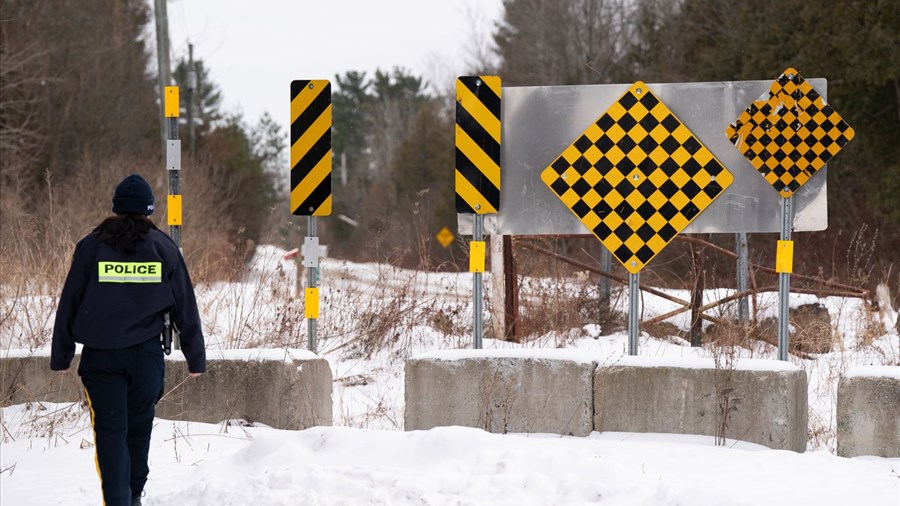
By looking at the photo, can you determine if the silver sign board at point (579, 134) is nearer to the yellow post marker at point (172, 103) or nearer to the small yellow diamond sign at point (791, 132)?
the small yellow diamond sign at point (791, 132)

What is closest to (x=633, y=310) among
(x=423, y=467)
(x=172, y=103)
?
(x=423, y=467)

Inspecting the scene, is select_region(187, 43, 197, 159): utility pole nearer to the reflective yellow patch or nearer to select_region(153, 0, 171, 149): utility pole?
select_region(153, 0, 171, 149): utility pole

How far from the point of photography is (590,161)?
7859mm

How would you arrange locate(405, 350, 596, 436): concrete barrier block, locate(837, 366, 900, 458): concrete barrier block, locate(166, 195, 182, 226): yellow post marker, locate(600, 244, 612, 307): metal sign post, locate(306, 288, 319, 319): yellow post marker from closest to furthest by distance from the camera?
1. locate(837, 366, 900, 458): concrete barrier block
2. locate(405, 350, 596, 436): concrete barrier block
3. locate(306, 288, 319, 319): yellow post marker
4. locate(166, 195, 182, 226): yellow post marker
5. locate(600, 244, 612, 307): metal sign post

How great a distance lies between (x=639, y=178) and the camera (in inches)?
307

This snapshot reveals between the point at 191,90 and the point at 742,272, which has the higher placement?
the point at 191,90

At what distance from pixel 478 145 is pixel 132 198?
Answer: 3.09 m

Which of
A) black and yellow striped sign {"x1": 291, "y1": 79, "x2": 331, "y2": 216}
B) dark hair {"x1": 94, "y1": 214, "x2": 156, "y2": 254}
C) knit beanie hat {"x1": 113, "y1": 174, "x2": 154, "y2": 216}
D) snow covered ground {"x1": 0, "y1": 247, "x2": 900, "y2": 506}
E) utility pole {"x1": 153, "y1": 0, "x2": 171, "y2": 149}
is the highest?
utility pole {"x1": 153, "y1": 0, "x2": 171, "y2": 149}

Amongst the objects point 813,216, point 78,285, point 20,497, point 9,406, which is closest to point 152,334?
point 78,285

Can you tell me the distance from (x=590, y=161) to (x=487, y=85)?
0.90 meters

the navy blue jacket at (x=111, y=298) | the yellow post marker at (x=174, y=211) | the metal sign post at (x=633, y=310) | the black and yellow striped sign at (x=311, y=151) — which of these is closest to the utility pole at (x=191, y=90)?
the yellow post marker at (x=174, y=211)

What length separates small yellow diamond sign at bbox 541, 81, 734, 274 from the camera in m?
7.81

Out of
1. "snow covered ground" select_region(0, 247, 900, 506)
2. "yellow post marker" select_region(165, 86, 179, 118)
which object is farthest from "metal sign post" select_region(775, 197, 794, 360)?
"yellow post marker" select_region(165, 86, 179, 118)

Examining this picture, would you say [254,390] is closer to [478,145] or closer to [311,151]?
[311,151]
